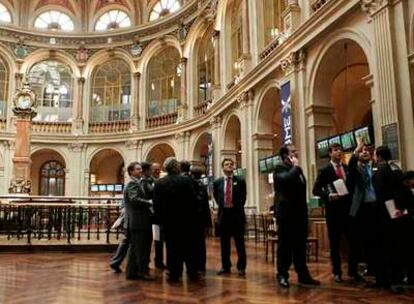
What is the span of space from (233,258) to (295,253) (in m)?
3.17

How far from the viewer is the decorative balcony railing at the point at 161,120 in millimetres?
21984

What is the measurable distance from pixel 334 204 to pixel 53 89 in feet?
71.7

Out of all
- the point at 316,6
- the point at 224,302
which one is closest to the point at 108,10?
the point at 316,6

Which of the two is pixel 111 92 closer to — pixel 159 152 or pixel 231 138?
pixel 159 152

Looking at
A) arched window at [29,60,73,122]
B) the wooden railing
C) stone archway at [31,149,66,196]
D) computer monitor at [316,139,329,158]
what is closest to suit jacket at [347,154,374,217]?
computer monitor at [316,139,329,158]

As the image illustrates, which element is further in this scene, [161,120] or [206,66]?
[161,120]

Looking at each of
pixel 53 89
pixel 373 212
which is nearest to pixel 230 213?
pixel 373 212

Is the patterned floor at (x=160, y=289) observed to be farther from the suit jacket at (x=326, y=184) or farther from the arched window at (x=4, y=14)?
the arched window at (x=4, y=14)

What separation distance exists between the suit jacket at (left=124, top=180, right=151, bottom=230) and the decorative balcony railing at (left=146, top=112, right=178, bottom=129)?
52.9 feet

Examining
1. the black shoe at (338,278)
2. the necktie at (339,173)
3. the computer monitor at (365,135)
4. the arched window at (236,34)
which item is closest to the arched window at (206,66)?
the arched window at (236,34)

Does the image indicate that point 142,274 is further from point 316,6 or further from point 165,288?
point 316,6

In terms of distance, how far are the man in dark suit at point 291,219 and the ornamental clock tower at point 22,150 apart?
1030cm

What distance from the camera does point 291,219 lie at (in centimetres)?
502

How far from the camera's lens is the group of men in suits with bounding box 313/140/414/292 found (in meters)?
4.79
